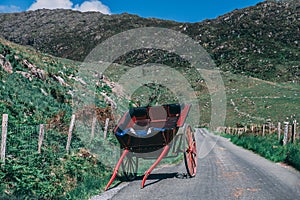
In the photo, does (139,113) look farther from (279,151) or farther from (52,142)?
(279,151)

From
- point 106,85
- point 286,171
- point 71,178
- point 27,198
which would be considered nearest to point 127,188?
point 71,178

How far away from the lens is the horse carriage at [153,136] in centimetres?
1062

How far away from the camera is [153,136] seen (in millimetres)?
10609

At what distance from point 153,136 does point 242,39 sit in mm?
113891

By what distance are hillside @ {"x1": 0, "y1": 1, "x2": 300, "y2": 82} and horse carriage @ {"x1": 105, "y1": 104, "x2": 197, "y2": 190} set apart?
78442 mm

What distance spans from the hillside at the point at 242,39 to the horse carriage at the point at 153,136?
7844 cm

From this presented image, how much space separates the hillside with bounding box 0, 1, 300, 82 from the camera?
10049cm

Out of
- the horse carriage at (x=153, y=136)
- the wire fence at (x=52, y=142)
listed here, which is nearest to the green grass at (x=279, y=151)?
the horse carriage at (x=153, y=136)

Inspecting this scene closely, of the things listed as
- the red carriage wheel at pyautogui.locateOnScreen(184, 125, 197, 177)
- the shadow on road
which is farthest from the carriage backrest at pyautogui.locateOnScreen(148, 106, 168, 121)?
the shadow on road

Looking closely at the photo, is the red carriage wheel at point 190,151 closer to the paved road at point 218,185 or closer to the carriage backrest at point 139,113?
the paved road at point 218,185

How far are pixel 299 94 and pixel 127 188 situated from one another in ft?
224

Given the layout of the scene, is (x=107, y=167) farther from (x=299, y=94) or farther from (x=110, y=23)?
(x=110, y=23)

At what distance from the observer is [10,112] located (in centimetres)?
1460

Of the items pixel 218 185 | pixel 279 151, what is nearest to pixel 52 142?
pixel 218 185
